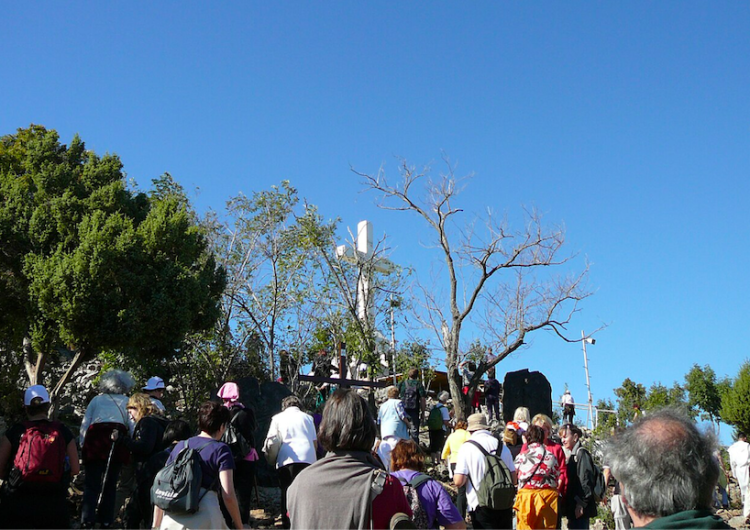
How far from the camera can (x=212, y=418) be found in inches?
190

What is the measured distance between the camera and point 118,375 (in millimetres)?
7406

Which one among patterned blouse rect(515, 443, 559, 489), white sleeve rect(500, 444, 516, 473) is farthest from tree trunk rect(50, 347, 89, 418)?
patterned blouse rect(515, 443, 559, 489)

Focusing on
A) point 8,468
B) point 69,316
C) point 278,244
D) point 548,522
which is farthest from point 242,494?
point 278,244

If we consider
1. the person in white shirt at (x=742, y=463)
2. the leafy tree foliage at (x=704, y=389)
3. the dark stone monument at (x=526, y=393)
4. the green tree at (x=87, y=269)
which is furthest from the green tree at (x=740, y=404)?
the green tree at (x=87, y=269)

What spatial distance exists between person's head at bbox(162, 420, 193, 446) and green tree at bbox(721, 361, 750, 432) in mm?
36139

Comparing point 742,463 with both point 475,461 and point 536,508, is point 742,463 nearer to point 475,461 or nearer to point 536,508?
point 536,508

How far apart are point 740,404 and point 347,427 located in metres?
38.0

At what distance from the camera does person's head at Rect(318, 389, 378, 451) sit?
3260 mm

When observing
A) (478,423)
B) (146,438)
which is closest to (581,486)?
(478,423)

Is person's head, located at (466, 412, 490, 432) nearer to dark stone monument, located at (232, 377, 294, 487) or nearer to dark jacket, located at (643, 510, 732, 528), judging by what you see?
dark jacket, located at (643, 510, 732, 528)

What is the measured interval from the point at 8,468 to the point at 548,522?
474 cm

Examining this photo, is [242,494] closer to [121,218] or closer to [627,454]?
[627,454]

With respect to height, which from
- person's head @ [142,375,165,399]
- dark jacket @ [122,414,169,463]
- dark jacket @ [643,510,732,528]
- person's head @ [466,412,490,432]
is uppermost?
person's head @ [142,375,165,399]

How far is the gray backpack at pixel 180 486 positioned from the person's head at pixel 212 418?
484mm
